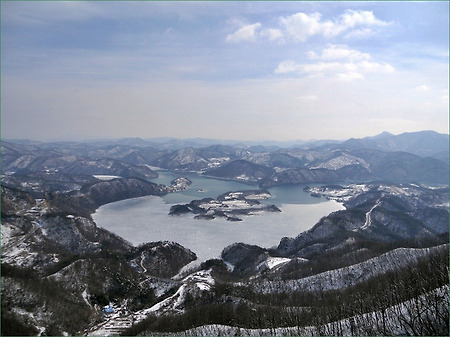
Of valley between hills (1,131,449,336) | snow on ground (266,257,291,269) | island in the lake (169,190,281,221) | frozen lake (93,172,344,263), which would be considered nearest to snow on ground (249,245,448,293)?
valley between hills (1,131,449,336)

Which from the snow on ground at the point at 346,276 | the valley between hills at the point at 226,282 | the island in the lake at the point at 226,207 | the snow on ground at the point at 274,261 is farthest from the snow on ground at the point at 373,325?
the island in the lake at the point at 226,207

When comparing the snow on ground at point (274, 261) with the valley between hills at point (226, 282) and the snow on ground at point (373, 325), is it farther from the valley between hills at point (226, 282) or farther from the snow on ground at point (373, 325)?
the snow on ground at point (373, 325)

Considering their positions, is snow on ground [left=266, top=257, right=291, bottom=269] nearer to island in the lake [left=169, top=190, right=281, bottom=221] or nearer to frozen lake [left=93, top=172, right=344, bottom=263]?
frozen lake [left=93, top=172, right=344, bottom=263]

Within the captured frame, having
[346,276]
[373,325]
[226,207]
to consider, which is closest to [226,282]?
[346,276]

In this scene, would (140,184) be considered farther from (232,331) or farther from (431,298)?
(431,298)

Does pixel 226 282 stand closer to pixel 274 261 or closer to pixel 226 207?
pixel 274 261

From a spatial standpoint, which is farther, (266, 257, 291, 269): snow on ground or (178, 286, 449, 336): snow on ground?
(266, 257, 291, 269): snow on ground
